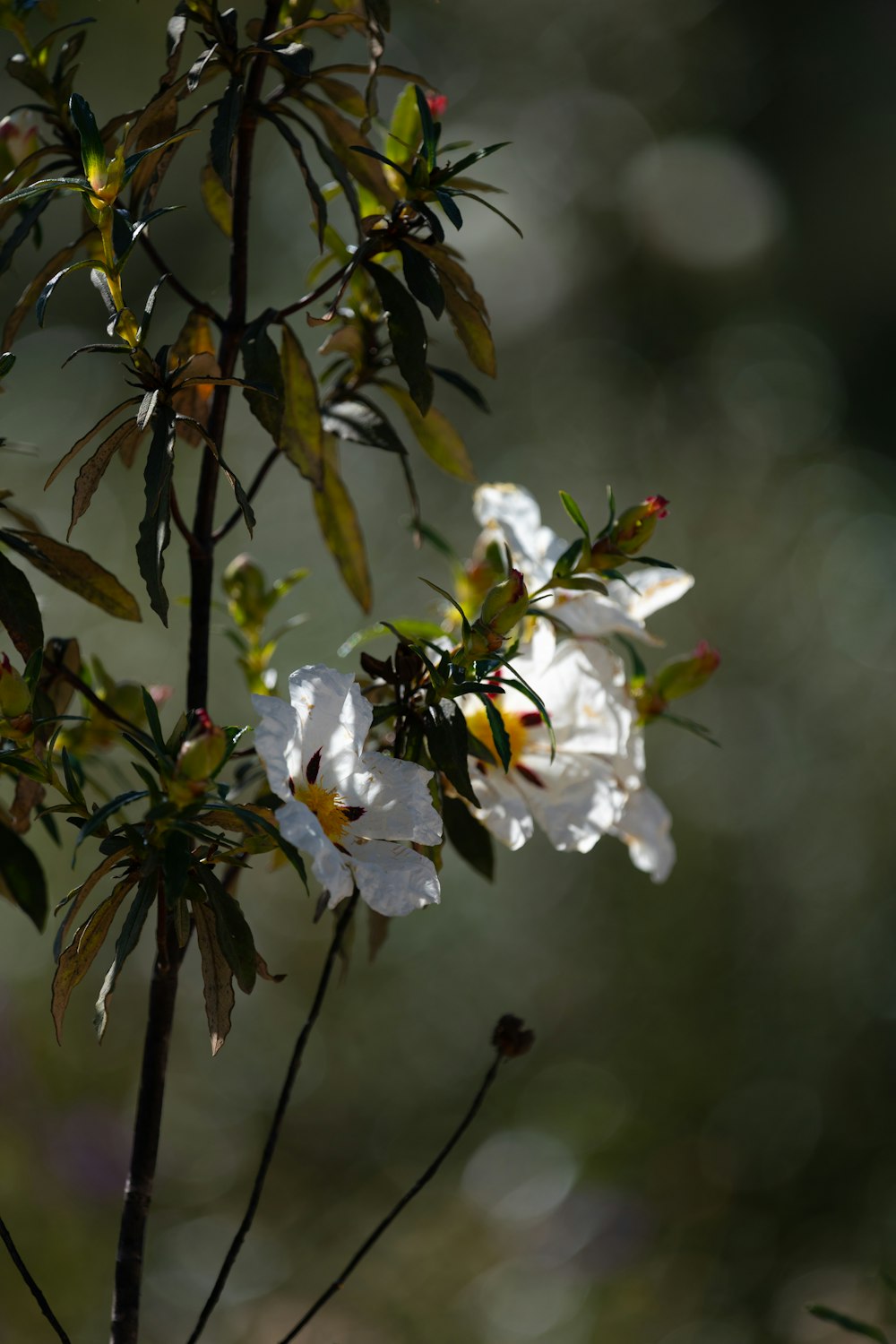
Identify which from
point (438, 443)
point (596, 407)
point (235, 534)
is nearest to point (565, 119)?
point (596, 407)

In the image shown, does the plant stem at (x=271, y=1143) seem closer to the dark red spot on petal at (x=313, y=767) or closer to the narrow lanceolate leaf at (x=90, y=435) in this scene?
the dark red spot on petal at (x=313, y=767)

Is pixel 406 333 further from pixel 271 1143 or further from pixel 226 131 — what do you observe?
pixel 271 1143

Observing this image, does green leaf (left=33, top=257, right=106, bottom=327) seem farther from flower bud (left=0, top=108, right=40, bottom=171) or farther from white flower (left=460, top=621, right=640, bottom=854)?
white flower (left=460, top=621, right=640, bottom=854)

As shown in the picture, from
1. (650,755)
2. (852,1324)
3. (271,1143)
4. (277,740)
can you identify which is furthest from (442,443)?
(650,755)

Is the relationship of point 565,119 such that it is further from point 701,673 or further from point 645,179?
point 701,673

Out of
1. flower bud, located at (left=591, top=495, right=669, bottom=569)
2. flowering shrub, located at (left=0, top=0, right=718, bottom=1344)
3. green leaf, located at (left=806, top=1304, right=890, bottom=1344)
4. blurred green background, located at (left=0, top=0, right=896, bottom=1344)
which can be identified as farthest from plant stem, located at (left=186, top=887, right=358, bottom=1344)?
blurred green background, located at (left=0, top=0, right=896, bottom=1344)

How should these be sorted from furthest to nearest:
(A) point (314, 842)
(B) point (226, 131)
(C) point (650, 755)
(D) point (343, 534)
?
(C) point (650, 755) → (D) point (343, 534) → (B) point (226, 131) → (A) point (314, 842)

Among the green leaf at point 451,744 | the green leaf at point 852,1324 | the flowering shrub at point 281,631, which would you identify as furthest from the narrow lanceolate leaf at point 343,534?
the green leaf at point 852,1324
